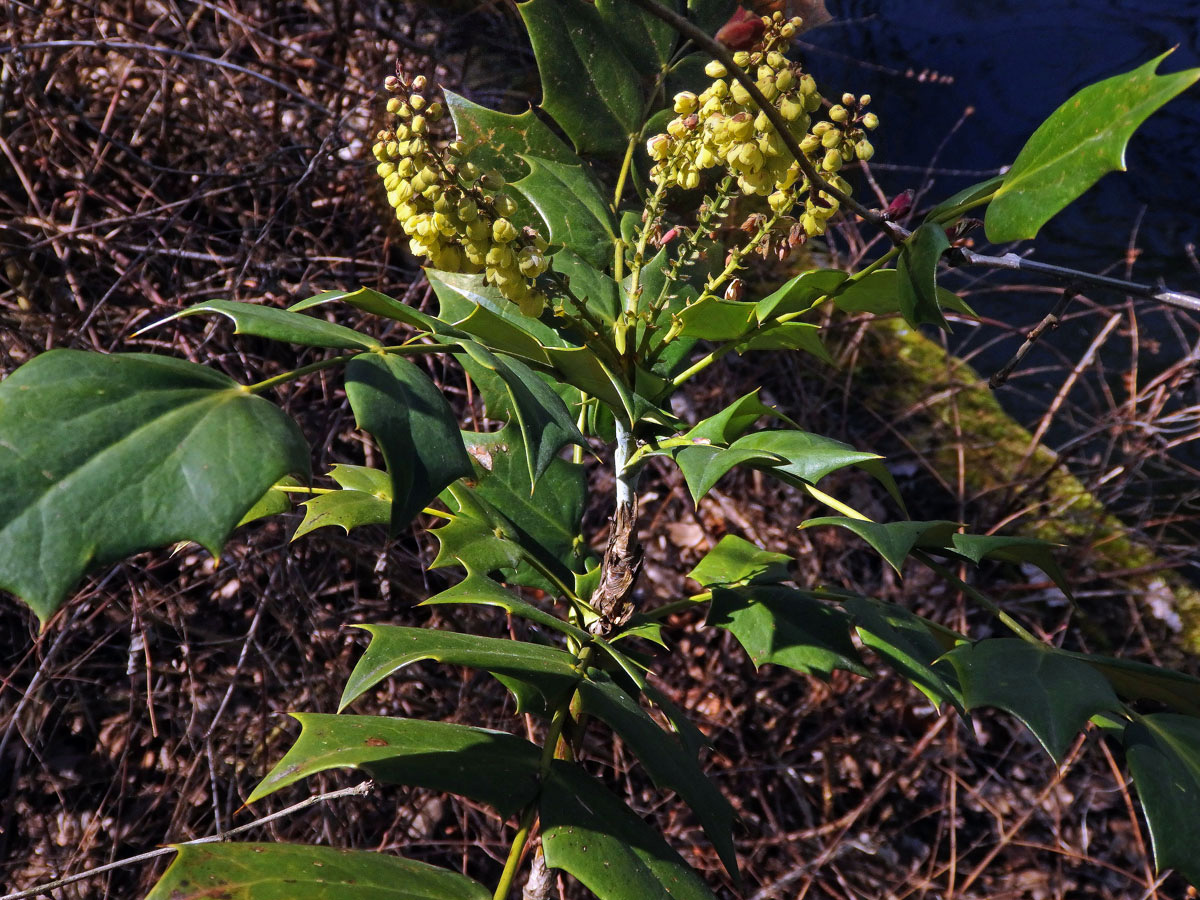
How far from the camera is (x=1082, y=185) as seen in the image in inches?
19.6

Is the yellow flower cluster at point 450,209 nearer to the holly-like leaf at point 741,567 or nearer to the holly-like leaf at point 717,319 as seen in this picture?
the holly-like leaf at point 717,319

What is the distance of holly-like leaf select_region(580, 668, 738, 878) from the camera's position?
0.66 metres

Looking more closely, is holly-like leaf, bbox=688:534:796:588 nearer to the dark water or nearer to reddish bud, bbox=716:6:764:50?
reddish bud, bbox=716:6:764:50

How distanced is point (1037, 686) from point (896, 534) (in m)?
0.13

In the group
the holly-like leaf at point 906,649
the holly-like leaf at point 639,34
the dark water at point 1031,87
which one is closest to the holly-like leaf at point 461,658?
the holly-like leaf at point 906,649

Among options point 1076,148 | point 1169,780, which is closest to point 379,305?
point 1076,148

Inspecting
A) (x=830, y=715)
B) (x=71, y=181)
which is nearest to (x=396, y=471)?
(x=830, y=715)

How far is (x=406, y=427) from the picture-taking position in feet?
1.69

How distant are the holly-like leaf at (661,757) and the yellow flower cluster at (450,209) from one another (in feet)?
0.97

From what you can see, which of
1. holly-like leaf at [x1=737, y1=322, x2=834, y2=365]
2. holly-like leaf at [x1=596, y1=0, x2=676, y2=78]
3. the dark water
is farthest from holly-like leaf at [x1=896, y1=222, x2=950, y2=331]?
the dark water

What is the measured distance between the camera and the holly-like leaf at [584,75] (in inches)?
33.5

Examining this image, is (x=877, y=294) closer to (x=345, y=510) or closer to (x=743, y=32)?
(x=743, y=32)

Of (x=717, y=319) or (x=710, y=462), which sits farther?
(x=717, y=319)

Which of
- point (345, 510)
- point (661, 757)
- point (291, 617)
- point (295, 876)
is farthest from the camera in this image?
point (291, 617)
